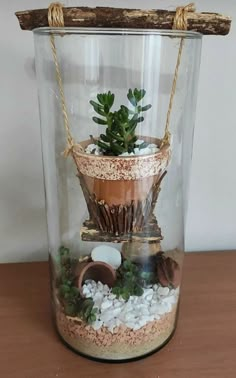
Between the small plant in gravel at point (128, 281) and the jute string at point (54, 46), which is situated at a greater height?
the jute string at point (54, 46)

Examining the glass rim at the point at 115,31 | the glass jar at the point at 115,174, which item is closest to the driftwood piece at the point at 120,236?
the glass jar at the point at 115,174

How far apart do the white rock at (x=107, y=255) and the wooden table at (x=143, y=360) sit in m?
0.13

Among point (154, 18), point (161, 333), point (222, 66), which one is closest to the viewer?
point (154, 18)

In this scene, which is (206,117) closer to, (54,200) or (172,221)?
(172,221)

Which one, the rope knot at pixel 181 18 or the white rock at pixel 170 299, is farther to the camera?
the white rock at pixel 170 299

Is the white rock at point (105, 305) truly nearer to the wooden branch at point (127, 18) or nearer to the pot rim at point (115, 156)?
the pot rim at point (115, 156)

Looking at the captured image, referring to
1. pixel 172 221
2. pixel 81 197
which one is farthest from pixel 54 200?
pixel 172 221

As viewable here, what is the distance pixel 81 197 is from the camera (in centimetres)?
70

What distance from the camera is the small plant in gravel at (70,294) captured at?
65 centimetres

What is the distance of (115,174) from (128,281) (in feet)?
0.56

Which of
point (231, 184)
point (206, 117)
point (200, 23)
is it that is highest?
point (200, 23)

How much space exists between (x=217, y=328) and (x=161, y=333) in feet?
0.33

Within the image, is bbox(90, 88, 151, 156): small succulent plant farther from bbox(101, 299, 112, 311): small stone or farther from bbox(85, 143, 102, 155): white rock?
bbox(101, 299, 112, 311): small stone

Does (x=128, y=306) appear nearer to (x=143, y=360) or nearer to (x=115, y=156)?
(x=143, y=360)
